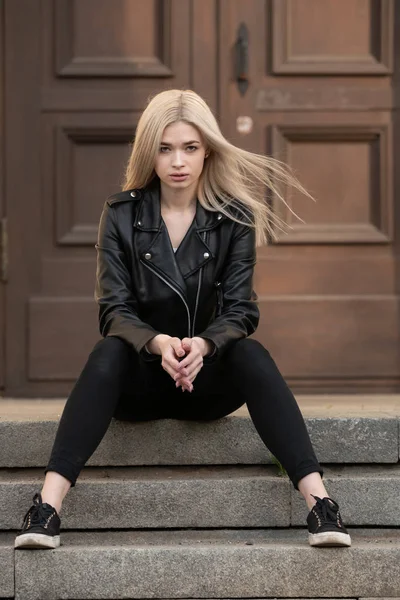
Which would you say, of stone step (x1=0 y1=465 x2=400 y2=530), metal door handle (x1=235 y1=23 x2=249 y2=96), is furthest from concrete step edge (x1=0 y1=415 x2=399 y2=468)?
metal door handle (x1=235 y1=23 x2=249 y2=96)

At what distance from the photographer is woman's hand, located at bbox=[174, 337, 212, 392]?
3.07 m

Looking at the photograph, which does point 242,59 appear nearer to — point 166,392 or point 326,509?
point 166,392

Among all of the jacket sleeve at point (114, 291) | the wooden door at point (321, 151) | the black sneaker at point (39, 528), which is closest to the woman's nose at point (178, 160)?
the jacket sleeve at point (114, 291)

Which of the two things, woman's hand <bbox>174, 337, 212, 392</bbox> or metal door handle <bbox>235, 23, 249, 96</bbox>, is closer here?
woman's hand <bbox>174, 337, 212, 392</bbox>

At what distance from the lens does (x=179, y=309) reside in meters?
3.38

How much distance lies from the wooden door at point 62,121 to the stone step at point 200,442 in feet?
3.28

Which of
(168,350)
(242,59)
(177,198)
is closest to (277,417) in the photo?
(168,350)

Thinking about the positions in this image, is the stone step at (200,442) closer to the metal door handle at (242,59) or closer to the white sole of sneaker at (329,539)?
the white sole of sneaker at (329,539)

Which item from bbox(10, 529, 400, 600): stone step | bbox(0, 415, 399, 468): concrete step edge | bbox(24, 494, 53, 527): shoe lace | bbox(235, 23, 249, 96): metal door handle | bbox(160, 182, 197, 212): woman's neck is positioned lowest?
bbox(10, 529, 400, 600): stone step

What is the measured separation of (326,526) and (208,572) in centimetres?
33

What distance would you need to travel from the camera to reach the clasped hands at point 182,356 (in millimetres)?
3066

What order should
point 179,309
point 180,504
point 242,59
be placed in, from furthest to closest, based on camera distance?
1. point 242,59
2. point 179,309
3. point 180,504

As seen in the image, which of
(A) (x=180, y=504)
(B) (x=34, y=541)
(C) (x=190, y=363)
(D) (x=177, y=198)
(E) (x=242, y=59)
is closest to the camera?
(B) (x=34, y=541)

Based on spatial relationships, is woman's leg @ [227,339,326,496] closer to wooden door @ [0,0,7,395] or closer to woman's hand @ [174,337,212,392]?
woman's hand @ [174,337,212,392]
